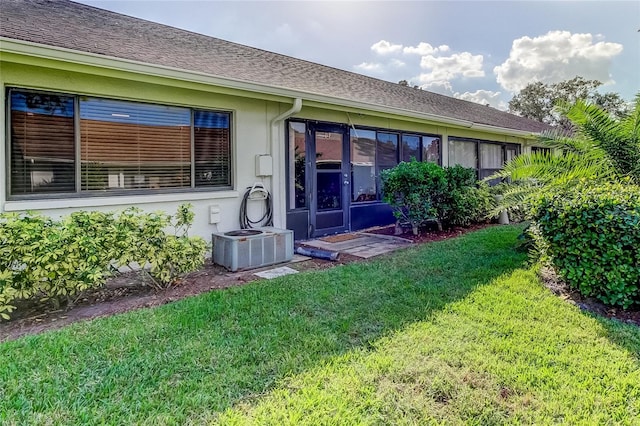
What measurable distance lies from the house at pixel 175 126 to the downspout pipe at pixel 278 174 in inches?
1.0

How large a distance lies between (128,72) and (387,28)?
8591 millimetres

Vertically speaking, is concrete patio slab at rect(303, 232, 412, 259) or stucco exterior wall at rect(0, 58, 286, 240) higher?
stucco exterior wall at rect(0, 58, 286, 240)

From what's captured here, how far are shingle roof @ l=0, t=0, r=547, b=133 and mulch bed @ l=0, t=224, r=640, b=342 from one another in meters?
2.84

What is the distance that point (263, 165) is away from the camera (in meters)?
6.50

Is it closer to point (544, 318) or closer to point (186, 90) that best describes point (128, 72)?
point (186, 90)

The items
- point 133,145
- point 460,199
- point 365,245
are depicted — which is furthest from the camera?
point 460,199

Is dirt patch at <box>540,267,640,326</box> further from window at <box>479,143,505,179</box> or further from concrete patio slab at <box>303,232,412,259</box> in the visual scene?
window at <box>479,143,505,179</box>

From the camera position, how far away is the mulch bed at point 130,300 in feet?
11.5

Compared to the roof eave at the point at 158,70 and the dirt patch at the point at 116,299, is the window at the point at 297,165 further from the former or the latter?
the dirt patch at the point at 116,299

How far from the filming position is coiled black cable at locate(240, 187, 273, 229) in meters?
6.37

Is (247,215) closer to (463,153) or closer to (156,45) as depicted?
(156,45)

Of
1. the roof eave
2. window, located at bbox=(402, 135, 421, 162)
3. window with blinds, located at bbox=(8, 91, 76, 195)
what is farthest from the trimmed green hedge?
window with blinds, located at bbox=(8, 91, 76, 195)

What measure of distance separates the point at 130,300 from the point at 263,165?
10.4 ft

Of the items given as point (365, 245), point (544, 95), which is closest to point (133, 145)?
point (365, 245)
